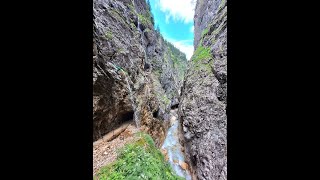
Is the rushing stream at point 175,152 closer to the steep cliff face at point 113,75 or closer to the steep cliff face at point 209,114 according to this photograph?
the steep cliff face at point 209,114

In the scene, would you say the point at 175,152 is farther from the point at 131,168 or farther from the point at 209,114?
the point at 131,168

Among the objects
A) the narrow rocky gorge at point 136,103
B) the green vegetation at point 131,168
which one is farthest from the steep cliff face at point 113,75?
the green vegetation at point 131,168

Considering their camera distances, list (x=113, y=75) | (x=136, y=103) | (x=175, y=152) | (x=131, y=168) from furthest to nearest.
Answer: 1. (x=175, y=152)
2. (x=136, y=103)
3. (x=113, y=75)
4. (x=131, y=168)

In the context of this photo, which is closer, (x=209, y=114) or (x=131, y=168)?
(x=131, y=168)

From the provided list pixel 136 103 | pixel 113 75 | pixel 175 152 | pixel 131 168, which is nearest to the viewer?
pixel 131 168

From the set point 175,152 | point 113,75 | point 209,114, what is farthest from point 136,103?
point 175,152

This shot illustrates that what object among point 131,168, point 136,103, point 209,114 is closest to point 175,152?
point 209,114

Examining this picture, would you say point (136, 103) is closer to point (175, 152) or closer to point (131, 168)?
point (131, 168)

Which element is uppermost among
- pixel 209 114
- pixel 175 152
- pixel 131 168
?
pixel 209 114

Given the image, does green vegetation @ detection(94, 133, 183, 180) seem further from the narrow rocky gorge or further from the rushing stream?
the rushing stream

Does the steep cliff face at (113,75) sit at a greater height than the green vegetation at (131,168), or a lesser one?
greater

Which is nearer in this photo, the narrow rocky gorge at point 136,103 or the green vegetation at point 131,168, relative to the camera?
the green vegetation at point 131,168

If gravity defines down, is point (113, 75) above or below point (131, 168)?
above
